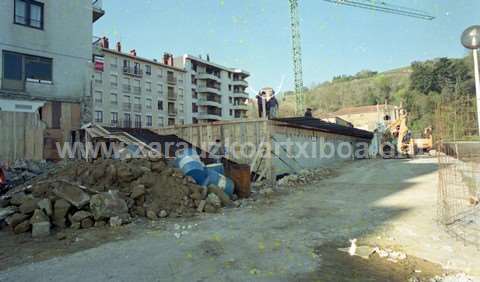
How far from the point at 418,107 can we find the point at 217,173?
45.9m

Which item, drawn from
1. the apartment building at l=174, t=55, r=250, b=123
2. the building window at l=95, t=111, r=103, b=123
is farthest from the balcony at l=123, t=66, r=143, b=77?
the apartment building at l=174, t=55, r=250, b=123

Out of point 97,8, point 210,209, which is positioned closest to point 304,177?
point 210,209

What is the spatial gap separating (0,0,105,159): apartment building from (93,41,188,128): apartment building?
1868 cm

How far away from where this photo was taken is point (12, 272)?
4.90 m

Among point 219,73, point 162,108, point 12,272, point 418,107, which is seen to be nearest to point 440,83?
point 418,107

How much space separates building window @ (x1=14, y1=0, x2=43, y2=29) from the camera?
19.1 meters

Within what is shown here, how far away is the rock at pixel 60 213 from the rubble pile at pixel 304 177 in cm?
836

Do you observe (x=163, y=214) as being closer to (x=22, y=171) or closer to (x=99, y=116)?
(x=22, y=171)

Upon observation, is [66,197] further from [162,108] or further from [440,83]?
[440,83]

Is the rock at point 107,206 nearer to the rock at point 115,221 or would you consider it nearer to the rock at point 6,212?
the rock at point 115,221

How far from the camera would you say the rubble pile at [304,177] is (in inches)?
546

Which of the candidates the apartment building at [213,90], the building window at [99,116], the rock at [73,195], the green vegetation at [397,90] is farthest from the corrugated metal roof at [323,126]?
the apartment building at [213,90]

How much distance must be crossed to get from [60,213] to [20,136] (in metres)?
11.3

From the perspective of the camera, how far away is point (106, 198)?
7824mm
